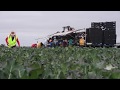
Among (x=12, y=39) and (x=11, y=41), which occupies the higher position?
(x=12, y=39)

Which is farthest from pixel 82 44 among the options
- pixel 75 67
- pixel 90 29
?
pixel 75 67

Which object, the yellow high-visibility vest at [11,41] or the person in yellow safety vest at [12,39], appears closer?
the yellow high-visibility vest at [11,41]

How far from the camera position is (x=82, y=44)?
3384 cm

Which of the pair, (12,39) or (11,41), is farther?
(12,39)

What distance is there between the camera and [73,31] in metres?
37.8

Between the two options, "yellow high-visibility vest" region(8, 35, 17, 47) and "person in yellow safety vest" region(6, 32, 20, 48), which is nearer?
"yellow high-visibility vest" region(8, 35, 17, 47)
